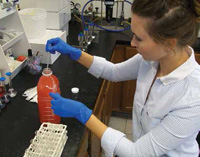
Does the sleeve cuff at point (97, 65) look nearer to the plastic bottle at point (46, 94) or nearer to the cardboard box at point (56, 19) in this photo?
the plastic bottle at point (46, 94)

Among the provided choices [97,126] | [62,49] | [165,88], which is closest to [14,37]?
[62,49]

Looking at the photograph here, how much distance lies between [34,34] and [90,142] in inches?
33.5

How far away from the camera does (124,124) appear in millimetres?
2416

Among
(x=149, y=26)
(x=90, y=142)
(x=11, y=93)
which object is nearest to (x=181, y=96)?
(x=149, y=26)

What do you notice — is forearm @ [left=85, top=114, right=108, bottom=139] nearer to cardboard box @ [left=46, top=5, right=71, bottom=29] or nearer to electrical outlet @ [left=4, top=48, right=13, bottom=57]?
electrical outlet @ [left=4, top=48, right=13, bottom=57]

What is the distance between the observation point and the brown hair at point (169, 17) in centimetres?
79

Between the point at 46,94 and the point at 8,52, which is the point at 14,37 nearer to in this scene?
the point at 8,52

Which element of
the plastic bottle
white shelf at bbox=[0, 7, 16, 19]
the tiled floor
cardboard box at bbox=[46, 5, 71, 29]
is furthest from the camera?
the tiled floor

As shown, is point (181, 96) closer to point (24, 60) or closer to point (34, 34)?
point (24, 60)

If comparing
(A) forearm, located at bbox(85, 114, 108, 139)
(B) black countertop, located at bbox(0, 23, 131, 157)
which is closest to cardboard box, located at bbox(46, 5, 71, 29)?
(B) black countertop, located at bbox(0, 23, 131, 157)

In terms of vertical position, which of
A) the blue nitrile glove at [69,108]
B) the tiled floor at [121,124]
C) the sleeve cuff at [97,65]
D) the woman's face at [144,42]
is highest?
the woman's face at [144,42]

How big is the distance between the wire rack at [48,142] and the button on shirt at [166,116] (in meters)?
0.18

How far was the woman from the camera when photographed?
2.65 feet

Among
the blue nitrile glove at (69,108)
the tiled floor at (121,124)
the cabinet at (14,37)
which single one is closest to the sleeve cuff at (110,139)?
the blue nitrile glove at (69,108)
